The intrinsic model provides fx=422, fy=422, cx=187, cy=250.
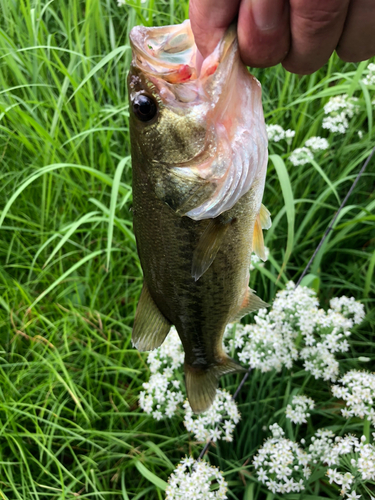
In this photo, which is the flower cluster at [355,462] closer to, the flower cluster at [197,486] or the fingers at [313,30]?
the flower cluster at [197,486]

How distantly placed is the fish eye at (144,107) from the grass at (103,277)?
94cm

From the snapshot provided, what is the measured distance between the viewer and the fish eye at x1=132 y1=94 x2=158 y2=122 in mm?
1055

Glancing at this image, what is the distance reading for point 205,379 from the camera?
5.10ft

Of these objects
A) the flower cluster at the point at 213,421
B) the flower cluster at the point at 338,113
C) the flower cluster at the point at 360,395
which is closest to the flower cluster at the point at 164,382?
the flower cluster at the point at 213,421

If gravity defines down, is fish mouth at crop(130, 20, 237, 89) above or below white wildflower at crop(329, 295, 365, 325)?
above

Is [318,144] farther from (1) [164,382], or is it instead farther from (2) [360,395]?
(1) [164,382]

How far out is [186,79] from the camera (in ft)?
3.40

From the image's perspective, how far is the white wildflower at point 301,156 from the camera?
211 cm

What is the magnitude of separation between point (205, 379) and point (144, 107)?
985 millimetres

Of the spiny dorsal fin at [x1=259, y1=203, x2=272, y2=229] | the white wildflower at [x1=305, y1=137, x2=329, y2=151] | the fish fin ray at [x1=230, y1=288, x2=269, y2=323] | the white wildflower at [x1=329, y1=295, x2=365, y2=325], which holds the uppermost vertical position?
the spiny dorsal fin at [x1=259, y1=203, x2=272, y2=229]

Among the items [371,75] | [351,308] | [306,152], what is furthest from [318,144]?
[351,308]

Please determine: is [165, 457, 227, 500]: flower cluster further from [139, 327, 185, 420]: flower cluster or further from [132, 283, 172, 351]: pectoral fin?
[132, 283, 172, 351]: pectoral fin

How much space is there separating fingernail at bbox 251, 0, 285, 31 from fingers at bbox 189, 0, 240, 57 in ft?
0.18

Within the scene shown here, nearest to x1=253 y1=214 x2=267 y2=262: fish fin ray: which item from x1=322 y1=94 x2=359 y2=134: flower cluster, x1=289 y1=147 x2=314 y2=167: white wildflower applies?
x1=289 y1=147 x2=314 y2=167: white wildflower
